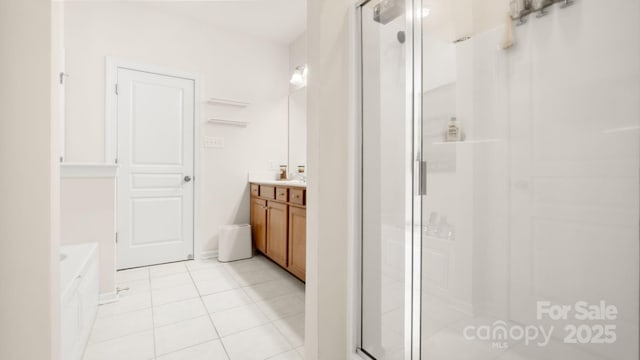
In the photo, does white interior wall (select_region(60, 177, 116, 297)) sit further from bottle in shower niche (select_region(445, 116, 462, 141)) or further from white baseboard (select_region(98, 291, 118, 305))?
bottle in shower niche (select_region(445, 116, 462, 141))

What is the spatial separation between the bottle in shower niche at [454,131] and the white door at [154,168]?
2.63 meters

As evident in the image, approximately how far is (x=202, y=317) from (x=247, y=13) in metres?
2.92

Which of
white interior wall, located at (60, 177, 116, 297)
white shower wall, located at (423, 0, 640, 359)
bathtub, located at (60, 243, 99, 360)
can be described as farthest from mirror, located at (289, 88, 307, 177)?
bathtub, located at (60, 243, 99, 360)

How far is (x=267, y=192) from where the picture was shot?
2926mm

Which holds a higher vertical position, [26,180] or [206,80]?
[206,80]

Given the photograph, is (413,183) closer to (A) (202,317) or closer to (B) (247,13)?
(A) (202,317)

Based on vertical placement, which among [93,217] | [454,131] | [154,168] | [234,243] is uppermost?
[454,131]

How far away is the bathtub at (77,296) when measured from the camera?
1.14 meters

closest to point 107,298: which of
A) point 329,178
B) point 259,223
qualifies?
point 259,223

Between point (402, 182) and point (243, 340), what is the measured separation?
1270mm

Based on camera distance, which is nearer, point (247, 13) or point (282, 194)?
point (282, 194)

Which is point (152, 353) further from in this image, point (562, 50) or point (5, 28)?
point (562, 50)

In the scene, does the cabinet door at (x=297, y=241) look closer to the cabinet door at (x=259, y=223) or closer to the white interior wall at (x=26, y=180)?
the cabinet door at (x=259, y=223)

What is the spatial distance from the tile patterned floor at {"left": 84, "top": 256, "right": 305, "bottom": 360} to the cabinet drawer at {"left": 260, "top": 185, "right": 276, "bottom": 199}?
2.40ft
